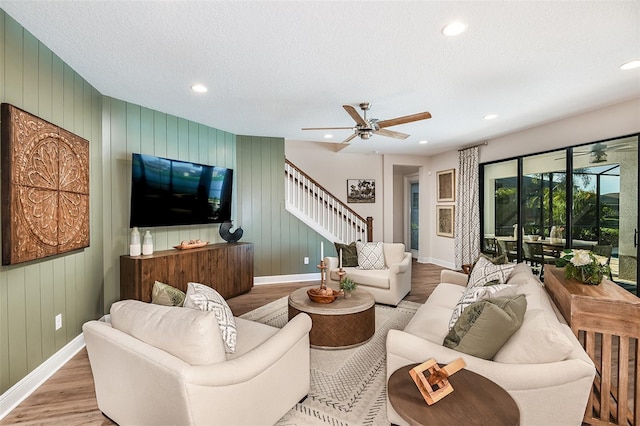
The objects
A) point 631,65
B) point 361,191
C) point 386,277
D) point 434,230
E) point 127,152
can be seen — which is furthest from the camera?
point 434,230

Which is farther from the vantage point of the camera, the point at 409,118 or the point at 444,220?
the point at 444,220

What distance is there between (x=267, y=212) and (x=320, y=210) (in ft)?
3.53

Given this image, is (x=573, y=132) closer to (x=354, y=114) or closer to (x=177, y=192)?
(x=354, y=114)

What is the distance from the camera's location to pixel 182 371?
51.6 inches

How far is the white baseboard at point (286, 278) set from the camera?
5.39 meters

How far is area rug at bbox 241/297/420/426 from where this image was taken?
1923mm

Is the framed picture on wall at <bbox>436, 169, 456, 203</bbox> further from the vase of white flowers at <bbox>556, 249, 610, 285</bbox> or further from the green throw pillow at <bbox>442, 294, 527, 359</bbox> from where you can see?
the green throw pillow at <bbox>442, 294, 527, 359</bbox>

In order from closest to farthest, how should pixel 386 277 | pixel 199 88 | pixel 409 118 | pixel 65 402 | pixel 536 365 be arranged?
pixel 536 365 → pixel 65 402 → pixel 409 118 → pixel 199 88 → pixel 386 277

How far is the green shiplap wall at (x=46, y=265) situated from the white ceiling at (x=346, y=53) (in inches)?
6.7

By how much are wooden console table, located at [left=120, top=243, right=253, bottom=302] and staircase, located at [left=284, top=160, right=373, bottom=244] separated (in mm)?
1286

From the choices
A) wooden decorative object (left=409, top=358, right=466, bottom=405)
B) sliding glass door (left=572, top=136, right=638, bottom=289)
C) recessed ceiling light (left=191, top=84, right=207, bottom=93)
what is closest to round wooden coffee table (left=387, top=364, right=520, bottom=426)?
wooden decorative object (left=409, top=358, right=466, bottom=405)

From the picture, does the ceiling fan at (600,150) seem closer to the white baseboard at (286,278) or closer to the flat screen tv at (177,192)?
the white baseboard at (286,278)

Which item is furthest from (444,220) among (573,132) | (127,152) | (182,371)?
(182,371)

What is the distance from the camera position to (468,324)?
167 cm
